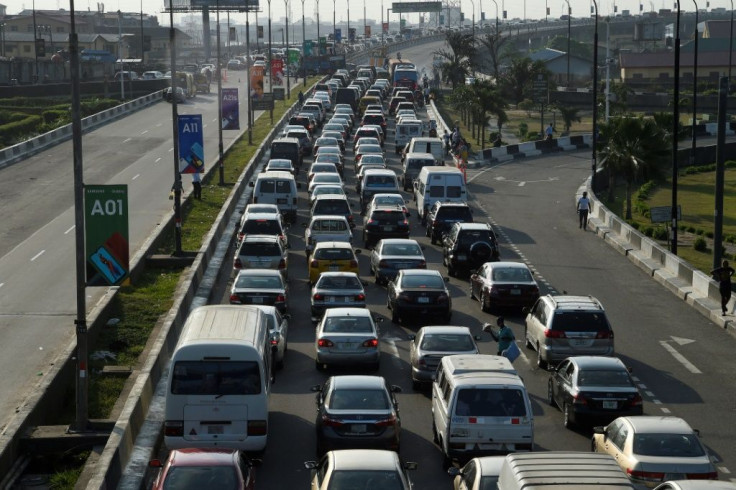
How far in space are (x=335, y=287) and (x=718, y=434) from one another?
11.2m

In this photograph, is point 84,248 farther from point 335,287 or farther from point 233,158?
point 233,158

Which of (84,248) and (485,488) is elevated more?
(84,248)

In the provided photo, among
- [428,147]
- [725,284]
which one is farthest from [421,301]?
[428,147]

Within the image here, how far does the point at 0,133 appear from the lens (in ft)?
268

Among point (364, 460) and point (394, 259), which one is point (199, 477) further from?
point (394, 259)

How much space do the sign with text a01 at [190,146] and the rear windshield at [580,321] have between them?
1996 cm

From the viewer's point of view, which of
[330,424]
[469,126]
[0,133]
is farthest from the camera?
[469,126]

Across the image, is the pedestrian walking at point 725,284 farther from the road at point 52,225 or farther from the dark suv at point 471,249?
the road at point 52,225

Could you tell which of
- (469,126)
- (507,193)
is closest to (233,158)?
(507,193)

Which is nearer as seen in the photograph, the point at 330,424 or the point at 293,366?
the point at 330,424

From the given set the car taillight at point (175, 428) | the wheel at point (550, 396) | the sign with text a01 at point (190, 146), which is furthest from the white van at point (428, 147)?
the car taillight at point (175, 428)

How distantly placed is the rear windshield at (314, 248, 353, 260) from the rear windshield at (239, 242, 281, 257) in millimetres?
1128

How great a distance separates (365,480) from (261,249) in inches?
760

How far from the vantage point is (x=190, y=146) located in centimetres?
4397
